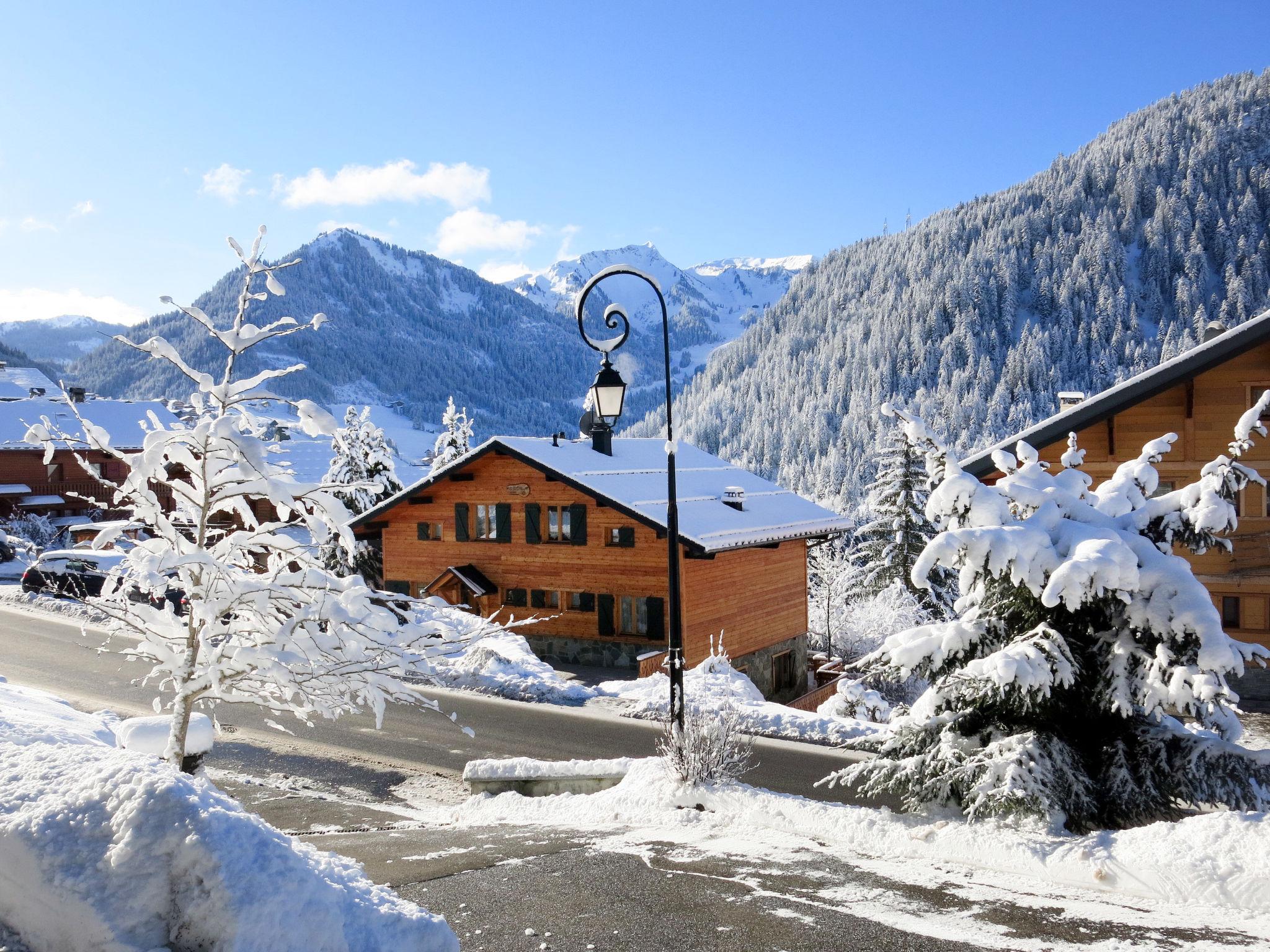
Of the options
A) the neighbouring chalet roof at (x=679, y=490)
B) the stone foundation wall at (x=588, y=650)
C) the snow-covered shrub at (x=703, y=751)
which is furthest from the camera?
the stone foundation wall at (x=588, y=650)

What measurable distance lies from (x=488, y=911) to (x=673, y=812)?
3.84 meters

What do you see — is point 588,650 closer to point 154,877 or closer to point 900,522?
point 900,522

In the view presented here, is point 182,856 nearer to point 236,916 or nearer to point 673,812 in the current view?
point 236,916

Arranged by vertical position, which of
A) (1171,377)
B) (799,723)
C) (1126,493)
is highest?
(1171,377)

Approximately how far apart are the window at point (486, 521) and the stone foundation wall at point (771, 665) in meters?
9.03

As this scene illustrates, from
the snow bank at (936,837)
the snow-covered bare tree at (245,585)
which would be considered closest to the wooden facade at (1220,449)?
the snow bank at (936,837)

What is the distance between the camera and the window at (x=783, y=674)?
31.1m

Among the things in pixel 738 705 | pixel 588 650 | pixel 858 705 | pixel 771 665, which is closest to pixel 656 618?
pixel 588 650

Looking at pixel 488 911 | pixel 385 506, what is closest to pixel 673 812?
pixel 488 911

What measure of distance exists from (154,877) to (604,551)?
79.5 ft

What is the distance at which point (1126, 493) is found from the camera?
983 centimetres

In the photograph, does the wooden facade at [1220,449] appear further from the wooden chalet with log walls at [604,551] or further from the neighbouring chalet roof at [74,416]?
the neighbouring chalet roof at [74,416]

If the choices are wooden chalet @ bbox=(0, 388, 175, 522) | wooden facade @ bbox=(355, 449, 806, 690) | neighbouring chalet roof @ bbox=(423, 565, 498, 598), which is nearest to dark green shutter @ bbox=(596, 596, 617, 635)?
wooden facade @ bbox=(355, 449, 806, 690)

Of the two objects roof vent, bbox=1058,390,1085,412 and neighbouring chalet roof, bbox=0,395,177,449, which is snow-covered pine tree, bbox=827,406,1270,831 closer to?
roof vent, bbox=1058,390,1085,412
